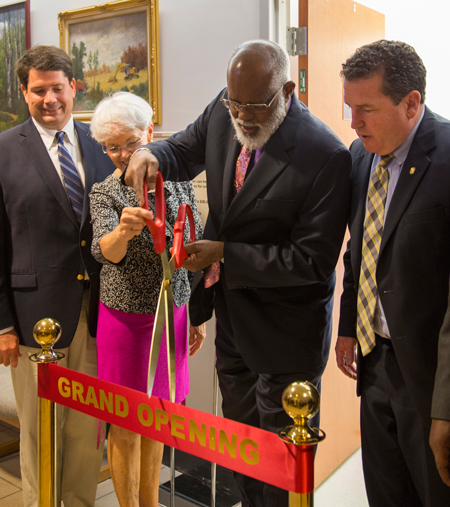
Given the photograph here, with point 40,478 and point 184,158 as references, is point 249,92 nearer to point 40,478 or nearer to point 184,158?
point 184,158

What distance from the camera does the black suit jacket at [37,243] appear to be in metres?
2.09

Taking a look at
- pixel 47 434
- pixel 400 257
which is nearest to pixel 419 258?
pixel 400 257

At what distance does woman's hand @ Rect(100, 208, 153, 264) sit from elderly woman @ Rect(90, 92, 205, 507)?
0.04 m

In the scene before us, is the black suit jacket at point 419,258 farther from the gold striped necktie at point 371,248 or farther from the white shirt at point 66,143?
the white shirt at point 66,143

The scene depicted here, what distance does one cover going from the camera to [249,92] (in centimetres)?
152

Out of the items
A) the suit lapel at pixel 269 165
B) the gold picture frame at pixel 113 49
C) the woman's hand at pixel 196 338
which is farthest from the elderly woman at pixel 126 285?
the gold picture frame at pixel 113 49

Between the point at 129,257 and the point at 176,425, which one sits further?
the point at 129,257

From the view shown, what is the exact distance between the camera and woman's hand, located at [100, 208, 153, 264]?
58.9 inches

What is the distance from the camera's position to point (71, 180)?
7.07 feet

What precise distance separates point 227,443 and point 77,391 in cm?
52

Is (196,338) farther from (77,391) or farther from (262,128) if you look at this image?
(262,128)

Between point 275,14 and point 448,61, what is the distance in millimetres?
1516

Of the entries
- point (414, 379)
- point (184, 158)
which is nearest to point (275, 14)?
point (184, 158)

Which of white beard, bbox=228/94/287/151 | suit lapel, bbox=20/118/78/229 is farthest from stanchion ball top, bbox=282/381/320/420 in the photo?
suit lapel, bbox=20/118/78/229
